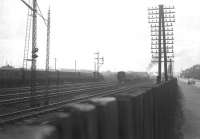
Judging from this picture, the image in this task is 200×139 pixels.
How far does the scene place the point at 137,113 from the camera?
426 cm

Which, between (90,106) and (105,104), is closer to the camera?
(90,106)

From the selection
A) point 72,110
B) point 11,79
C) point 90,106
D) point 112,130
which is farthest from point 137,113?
point 11,79

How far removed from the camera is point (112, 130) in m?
2.88

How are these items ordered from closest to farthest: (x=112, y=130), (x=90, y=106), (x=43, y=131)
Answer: (x=43, y=131)
(x=90, y=106)
(x=112, y=130)

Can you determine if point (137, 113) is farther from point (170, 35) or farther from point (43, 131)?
point (170, 35)

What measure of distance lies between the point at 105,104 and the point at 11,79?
84.4 feet

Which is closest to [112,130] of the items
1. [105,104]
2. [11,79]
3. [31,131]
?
[105,104]

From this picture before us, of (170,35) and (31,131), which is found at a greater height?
(170,35)

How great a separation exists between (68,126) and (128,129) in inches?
64.6

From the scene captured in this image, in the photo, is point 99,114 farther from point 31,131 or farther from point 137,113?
point 137,113

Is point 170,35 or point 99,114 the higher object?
point 170,35

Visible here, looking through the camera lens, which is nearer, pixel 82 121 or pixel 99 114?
pixel 82 121

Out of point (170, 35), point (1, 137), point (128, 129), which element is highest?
point (170, 35)

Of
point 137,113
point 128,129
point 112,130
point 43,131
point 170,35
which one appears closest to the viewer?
point 43,131
